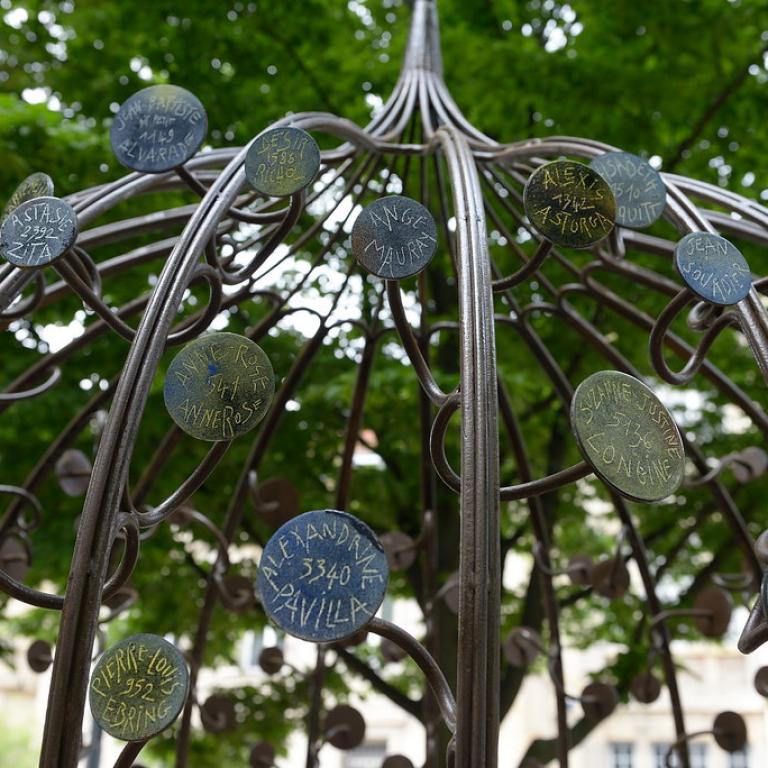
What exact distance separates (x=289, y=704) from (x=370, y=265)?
5.55m

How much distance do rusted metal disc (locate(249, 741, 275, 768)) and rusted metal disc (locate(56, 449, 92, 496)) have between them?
54.9 inches

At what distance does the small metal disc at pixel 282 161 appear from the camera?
276 centimetres

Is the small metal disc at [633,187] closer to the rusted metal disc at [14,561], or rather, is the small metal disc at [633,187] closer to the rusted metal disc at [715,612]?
the rusted metal disc at [715,612]

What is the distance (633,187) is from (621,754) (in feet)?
50.0

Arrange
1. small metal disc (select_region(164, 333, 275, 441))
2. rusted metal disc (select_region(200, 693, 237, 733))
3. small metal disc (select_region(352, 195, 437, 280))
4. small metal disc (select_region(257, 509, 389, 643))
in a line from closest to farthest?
small metal disc (select_region(257, 509, 389, 643)), small metal disc (select_region(164, 333, 275, 441)), small metal disc (select_region(352, 195, 437, 280)), rusted metal disc (select_region(200, 693, 237, 733))

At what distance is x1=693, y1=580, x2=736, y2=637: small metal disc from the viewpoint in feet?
14.6

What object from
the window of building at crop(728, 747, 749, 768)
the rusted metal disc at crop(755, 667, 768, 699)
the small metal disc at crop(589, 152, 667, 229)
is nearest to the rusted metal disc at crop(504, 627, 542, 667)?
the rusted metal disc at crop(755, 667, 768, 699)

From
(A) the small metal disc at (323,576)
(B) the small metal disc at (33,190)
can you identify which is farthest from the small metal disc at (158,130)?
(A) the small metal disc at (323,576)

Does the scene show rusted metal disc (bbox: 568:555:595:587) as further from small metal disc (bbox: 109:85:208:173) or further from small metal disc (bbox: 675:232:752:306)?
small metal disc (bbox: 109:85:208:173)

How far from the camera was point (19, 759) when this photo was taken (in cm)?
1892

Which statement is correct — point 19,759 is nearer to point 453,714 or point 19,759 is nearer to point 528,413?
point 528,413

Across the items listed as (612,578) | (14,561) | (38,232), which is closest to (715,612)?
(612,578)

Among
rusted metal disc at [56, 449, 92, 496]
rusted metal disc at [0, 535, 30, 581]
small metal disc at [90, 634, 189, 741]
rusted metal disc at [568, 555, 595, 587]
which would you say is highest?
rusted metal disc at [56, 449, 92, 496]

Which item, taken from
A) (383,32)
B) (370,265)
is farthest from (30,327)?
(370,265)
